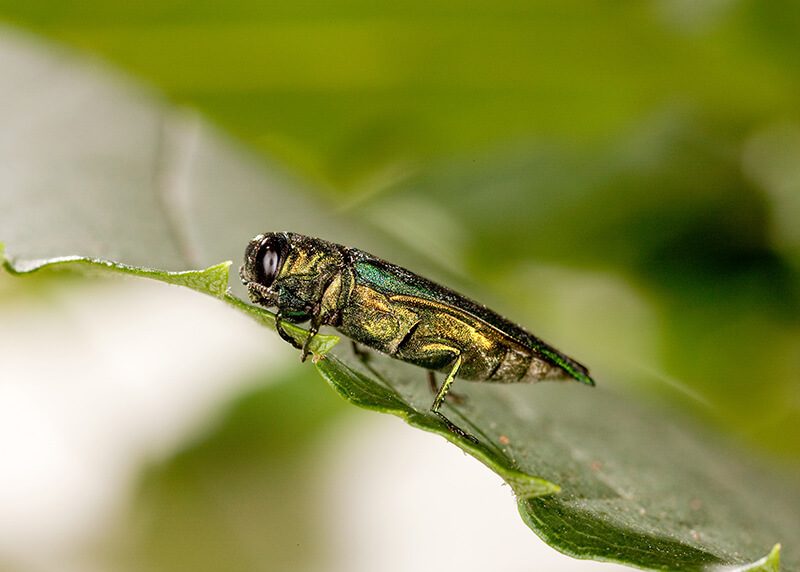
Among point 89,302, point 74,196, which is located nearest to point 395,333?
point 74,196

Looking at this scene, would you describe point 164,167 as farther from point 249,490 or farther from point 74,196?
point 249,490

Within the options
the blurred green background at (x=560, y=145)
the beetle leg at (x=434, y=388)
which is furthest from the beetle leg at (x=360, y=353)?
the blurred green background at (x=560, y=145)

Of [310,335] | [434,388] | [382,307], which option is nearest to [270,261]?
[382,307]

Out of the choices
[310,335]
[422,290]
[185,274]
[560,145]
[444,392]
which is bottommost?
[185,274]

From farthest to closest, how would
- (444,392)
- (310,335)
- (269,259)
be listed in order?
(269,259) → (444,392) → (310,335)

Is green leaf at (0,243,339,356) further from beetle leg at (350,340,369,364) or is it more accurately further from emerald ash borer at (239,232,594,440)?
beetle leg at (350,340,369,364)

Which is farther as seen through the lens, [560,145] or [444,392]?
[560,145]

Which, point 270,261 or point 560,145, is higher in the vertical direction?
point 560,145

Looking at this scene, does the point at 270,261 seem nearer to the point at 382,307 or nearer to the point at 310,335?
the point at 382,307
